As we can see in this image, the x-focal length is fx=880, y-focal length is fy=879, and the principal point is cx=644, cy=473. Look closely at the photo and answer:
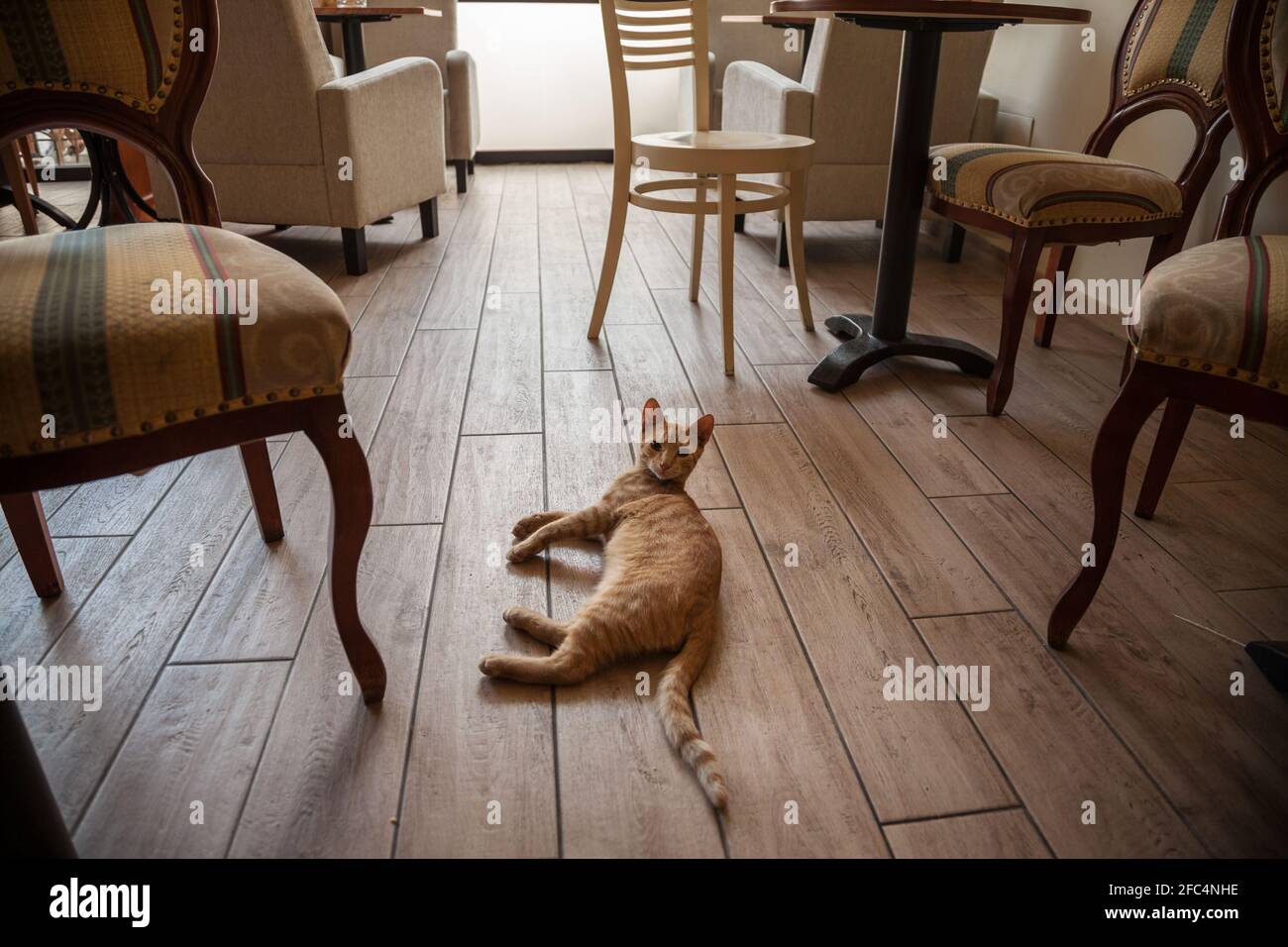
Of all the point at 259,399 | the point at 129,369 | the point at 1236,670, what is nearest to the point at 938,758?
the point at 1236,670

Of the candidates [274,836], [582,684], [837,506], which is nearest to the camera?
[274,836]

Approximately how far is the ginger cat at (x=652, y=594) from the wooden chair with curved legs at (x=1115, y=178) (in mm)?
893

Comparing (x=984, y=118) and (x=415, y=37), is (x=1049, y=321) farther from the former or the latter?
(x=415, y=37)

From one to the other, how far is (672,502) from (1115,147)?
205 centimetres

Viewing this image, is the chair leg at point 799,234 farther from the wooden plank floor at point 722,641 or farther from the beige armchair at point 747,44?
the beige armchair at point 747,44

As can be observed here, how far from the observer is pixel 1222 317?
1.00m

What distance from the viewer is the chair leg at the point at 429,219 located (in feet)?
11.0

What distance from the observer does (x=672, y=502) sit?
1.40 m

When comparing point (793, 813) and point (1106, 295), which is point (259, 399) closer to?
A: point (793, 813)

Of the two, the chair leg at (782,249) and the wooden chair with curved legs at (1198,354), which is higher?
the wooden chair with curved legs at (1198,354)

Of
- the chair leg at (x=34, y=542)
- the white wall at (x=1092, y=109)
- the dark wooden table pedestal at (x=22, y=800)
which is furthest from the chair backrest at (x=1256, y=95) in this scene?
the chair leg at (x=34, y=542)

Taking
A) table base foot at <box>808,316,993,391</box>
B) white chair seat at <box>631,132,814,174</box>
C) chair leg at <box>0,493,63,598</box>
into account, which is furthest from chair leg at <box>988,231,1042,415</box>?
chair leg at <box>0,493,63,598</box>

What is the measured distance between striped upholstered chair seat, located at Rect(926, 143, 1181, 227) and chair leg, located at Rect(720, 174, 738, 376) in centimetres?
51

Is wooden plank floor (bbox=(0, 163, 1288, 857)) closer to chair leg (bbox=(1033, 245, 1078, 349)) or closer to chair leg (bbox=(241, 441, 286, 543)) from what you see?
chair leg (bbox=(241, 441, 286, 543))
